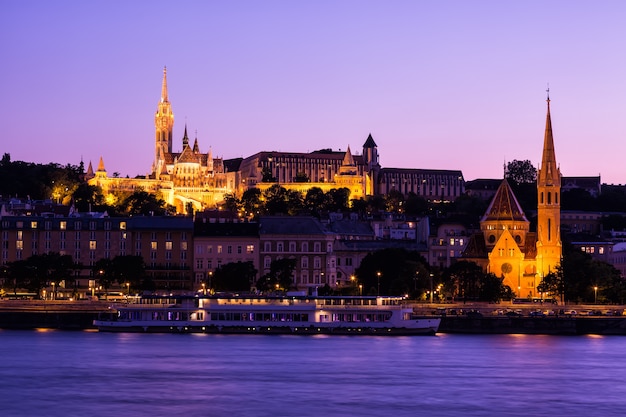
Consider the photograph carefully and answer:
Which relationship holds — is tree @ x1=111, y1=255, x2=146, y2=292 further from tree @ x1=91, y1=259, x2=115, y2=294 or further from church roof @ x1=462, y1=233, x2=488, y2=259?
church roof @ x1=462, y1=233, x2=488, y2=259

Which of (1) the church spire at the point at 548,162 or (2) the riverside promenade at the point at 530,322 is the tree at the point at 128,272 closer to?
(2) the riverside promenade at the point at 530,322

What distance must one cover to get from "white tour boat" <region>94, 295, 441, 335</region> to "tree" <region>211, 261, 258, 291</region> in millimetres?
18012

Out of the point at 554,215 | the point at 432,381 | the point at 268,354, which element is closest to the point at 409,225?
the point at 554,215

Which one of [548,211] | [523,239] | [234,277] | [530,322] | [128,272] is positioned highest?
[548,211]

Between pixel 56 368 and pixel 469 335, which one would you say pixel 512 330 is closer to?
pixel 469 335

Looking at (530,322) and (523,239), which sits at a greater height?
(523,239)

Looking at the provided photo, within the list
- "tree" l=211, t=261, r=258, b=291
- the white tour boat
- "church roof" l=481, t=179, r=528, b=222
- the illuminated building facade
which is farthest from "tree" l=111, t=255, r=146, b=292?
"church roof" l=481, t=179, r=528, b=222

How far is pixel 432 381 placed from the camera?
6975cm

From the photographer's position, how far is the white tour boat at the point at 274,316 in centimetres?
9544

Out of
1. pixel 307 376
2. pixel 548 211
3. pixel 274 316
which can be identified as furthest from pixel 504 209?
pixel 307 376

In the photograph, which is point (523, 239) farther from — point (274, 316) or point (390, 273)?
point (274, 316)

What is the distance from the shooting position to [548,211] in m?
138

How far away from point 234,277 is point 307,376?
148 ft

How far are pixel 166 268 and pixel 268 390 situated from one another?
62.3 metres
